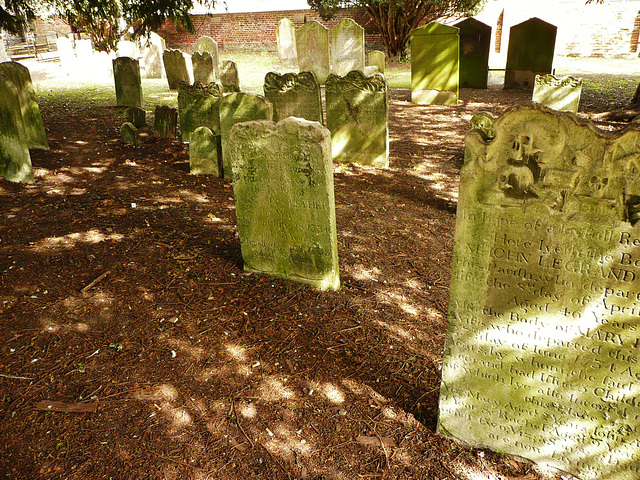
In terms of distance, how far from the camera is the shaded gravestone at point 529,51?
14.5 meters

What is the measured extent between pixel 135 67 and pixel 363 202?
9.13 m

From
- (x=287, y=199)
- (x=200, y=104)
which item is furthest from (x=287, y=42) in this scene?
(x=287, y=199)

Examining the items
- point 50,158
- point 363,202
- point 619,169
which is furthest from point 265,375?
point 50,158

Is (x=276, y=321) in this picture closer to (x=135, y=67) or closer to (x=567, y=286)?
(x=567, y=286)

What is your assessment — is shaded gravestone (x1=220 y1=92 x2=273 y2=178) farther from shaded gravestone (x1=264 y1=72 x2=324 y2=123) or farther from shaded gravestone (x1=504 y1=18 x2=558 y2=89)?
shaded gravestone (x1=504 y1=18 x2=558 y2=89)

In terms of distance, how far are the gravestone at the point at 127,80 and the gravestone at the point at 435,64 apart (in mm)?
7952

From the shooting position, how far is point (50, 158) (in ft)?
28.3

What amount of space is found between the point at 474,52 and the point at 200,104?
1103 cm

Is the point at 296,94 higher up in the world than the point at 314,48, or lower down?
lower down

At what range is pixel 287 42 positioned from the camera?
23672mm

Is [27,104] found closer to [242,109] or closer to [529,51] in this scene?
[242,109]

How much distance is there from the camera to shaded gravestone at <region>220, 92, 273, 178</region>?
7.24 m

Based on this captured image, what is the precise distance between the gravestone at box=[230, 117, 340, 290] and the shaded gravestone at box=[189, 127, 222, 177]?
3263 mm

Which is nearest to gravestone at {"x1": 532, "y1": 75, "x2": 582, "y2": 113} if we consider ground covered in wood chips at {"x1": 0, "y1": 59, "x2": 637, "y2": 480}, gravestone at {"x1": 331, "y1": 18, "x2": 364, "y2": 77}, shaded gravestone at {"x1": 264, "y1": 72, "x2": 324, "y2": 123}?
ground covered in wood chips at {"x1": 0, "y1": 59, "x2": 637, "y2": 480}
